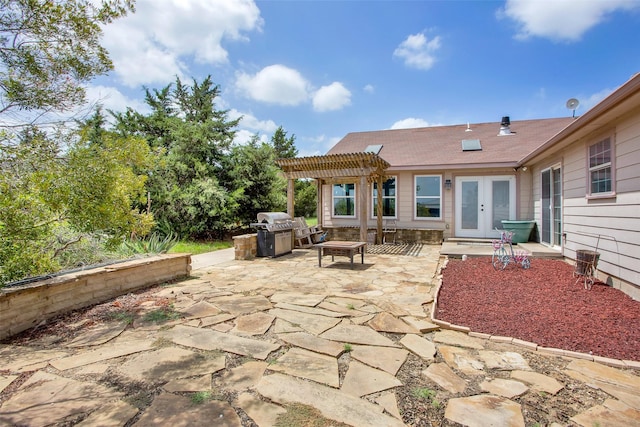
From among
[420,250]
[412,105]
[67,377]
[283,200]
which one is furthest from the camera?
[412,105]

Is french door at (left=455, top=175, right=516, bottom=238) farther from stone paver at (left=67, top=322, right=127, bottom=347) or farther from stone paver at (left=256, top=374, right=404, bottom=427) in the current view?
stone paver at (left=67, top=322, right=127, bottom=347)

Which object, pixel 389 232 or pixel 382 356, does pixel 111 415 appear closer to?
pixel 382 356

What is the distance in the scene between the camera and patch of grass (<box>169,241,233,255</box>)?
9.57 metres

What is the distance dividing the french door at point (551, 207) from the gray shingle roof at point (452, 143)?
1523 mm

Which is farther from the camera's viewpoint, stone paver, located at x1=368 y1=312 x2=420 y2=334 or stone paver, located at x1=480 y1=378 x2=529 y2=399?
stone paver, located at x1=368 y1=312 x2=420 y2=334

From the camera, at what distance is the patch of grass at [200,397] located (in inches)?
80.7

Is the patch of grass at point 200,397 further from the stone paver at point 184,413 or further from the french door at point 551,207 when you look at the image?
the french door at point 551,207

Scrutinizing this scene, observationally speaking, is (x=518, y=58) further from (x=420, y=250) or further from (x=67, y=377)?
(x=67, y=377)

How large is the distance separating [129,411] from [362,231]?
7.37m

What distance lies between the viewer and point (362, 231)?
29.2ft

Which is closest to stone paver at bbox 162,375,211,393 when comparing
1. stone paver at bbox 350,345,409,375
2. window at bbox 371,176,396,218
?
stone paver at bbox 350,345,409,375

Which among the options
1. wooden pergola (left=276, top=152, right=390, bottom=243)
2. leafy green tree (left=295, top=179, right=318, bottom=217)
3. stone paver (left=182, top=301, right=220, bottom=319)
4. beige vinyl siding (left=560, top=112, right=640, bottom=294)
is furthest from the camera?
leafy green tree (left=295, top=179, right=318, bottom=217)

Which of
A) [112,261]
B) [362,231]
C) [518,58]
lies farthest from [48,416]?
[518,58]

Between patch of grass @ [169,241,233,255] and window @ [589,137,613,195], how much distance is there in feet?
30.9
